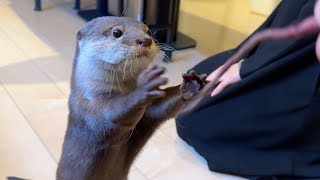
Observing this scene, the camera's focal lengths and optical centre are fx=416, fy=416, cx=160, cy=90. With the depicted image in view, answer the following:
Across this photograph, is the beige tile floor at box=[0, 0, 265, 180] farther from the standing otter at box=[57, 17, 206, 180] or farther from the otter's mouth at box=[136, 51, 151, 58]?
the otter's mouth at box=[136, 51, 151, 58]

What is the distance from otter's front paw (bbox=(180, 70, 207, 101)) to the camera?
726 mm

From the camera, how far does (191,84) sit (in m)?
0.74

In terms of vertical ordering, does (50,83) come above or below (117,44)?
below

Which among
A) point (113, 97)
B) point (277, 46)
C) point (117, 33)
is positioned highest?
point (117, 33)

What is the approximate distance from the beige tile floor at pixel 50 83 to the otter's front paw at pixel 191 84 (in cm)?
74

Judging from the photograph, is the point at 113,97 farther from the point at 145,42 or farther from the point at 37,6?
the point at 37,6

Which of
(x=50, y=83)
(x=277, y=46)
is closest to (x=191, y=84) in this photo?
(x=277, y=46)

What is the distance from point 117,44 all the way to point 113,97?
10cm

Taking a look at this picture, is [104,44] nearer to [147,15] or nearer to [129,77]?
[129,77]

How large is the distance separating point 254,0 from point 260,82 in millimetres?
2289

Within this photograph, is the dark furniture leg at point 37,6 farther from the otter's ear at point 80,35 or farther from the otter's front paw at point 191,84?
the otter's front paw at point 191,84

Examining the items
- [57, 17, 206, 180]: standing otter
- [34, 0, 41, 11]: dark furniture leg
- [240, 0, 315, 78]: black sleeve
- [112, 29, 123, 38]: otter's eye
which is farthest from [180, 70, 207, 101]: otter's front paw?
[34, 0, 41, 11]: dark furniture leg

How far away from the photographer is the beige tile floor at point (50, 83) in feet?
4.76

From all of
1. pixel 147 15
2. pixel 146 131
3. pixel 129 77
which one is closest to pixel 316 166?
pixel 146 131
